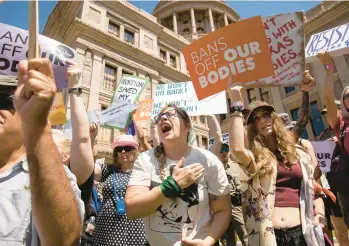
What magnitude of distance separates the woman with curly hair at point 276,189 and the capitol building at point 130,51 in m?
14.8

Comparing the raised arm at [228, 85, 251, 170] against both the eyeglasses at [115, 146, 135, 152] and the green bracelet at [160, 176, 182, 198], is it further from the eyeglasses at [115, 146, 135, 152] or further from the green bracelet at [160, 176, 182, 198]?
the eyeglasses at [115, 146, 135, 152]

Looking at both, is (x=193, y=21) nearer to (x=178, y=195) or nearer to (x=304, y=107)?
(x=304, y=107)

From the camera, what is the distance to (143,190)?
1.95 metres

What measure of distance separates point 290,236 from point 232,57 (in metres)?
1.90

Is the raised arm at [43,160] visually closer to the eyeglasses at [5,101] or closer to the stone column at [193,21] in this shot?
the eyeglasses at [5,101]

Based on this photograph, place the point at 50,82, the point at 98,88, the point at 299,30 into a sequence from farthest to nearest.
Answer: the point at 98,88, the point at 299,30, the point at 50,82

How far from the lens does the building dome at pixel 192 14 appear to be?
3738cm

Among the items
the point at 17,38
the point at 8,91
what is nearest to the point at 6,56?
the point at 17,38

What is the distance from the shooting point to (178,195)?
1886 millimetres

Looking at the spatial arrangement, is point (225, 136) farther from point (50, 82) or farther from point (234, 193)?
point (50, 82)

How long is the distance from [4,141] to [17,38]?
1736 millimetres

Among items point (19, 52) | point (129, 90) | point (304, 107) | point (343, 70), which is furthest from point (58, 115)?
point (343, 70)

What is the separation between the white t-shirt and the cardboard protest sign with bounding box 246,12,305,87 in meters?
1.23

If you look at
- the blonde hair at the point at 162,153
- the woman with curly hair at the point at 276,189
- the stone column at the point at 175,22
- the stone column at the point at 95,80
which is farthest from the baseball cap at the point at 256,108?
the stone column at the point at 175,22
